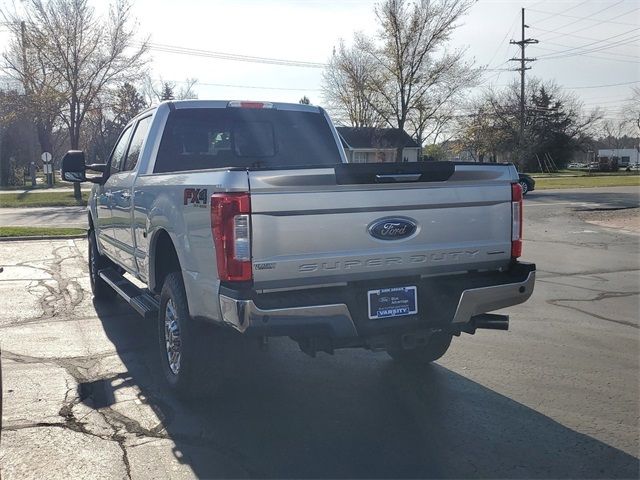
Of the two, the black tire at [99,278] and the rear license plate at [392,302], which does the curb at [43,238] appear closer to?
the black tire at [99,278]

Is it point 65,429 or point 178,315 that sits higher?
point 178,315

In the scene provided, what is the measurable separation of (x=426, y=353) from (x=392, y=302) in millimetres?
1583

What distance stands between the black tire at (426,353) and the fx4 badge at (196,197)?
2.28m

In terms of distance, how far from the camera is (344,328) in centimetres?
389

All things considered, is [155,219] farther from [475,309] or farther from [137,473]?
[475,309]

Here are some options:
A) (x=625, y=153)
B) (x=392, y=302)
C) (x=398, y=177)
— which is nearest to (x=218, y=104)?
(x=398, y=177)

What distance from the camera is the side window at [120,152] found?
22.2ft

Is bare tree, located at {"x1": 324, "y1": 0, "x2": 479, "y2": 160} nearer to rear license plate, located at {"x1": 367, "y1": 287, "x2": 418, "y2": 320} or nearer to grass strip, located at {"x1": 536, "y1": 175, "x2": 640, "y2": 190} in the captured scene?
grass strip, located at {"x1": 536, "y1": 175, "x2": 640, "y2": 190}

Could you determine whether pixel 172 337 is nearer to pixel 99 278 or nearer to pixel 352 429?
pixel 352 429

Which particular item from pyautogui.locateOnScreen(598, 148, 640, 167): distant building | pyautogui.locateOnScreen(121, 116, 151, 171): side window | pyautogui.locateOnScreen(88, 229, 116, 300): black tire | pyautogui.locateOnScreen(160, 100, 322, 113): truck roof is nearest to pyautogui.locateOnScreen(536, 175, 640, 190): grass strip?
pyautogui.locateOnScreen(88, 229, 116, 300): black tire

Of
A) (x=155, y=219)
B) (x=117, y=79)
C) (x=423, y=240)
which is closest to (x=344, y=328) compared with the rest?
(x=423, y=240)

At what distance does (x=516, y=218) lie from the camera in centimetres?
455

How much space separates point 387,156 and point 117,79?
25316 millimetres

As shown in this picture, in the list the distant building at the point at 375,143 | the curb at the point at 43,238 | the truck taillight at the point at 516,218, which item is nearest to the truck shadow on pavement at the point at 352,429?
the truck taillight at the point at 516,218
